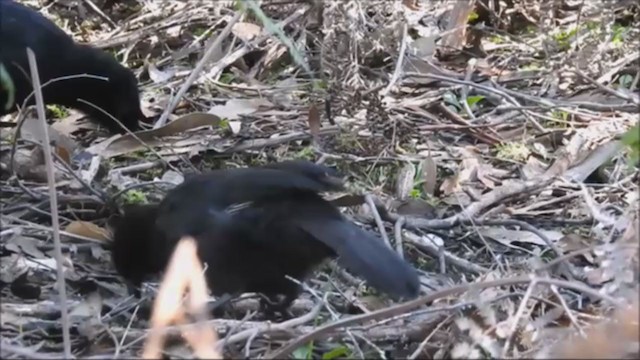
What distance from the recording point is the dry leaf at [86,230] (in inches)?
111

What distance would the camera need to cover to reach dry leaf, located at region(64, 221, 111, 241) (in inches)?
111

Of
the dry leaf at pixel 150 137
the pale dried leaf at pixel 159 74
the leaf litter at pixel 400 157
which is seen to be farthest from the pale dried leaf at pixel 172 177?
the pale dried leaf at pixel 159 74

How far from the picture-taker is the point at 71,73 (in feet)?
12.6

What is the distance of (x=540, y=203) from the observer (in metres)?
3.28

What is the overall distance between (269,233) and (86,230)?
0.73 m

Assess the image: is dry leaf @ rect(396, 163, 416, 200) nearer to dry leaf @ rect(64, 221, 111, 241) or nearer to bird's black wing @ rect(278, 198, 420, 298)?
dry leaf @ rect(64, 221, 111, 241)

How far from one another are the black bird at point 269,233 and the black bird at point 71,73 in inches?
50.5

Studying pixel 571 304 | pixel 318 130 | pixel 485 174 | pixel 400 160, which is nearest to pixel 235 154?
pixel 318 130

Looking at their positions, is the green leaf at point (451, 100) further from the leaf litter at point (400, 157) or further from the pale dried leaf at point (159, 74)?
the pale dried leaf at point (159, 74)

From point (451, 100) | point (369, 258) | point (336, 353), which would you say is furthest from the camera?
point (451, 100)

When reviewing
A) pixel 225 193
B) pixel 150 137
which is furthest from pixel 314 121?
pixel 225 193

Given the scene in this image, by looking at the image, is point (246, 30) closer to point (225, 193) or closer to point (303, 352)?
point (225, 193)

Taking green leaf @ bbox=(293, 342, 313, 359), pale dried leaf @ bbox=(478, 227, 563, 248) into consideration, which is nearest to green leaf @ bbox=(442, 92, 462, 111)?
pale dried leaf @ bbox=(478, 227, 563, 248)

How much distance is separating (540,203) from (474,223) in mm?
261
